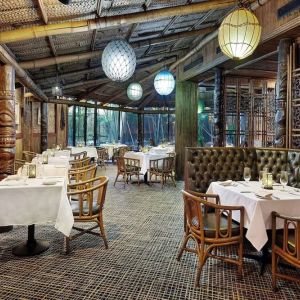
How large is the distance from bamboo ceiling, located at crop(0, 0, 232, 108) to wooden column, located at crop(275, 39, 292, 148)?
1.46 metres

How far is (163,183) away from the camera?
7875mm

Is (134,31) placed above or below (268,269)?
above

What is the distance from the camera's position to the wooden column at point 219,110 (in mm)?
6320

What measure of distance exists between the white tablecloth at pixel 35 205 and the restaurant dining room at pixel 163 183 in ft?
0.04

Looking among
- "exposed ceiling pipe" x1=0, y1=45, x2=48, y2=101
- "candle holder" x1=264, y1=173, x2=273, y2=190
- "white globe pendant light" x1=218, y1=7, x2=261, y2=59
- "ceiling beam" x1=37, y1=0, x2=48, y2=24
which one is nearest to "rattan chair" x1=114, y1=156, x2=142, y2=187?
"exposed ceiling pipe" x1=0, y1=45, x2=48, y2=101

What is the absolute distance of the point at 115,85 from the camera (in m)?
11.0

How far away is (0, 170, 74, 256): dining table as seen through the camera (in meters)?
3.13

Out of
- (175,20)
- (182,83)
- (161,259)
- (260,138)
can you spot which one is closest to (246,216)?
(161,259)

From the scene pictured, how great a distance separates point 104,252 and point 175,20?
417 cm

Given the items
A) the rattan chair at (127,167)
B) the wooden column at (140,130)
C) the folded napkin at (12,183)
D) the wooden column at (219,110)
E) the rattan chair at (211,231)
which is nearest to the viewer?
the rattan chair at (211,231)

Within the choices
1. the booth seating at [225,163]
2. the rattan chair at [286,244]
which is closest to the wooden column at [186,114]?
the booth seating at [225,163]

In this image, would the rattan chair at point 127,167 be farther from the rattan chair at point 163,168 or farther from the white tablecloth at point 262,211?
the white tablecloth at point 262,211

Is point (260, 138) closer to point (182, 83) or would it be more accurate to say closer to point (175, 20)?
point (182, 83)

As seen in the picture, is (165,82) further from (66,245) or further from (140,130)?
(140,130)
